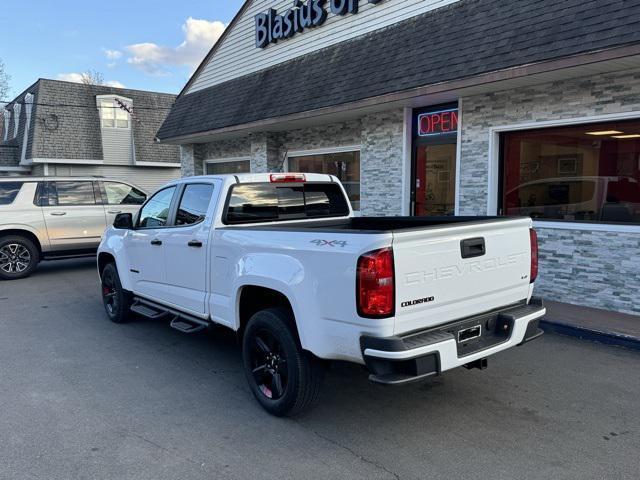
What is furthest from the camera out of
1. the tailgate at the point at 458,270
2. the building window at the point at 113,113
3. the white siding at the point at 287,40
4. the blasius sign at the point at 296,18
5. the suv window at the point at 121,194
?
the building window at the point at 113,113

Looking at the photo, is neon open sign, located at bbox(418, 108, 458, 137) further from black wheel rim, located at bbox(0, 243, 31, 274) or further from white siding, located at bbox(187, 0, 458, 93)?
black wheel rim, located at bbox(0, 243, 31, 274)

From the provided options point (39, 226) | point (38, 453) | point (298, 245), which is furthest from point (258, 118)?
point (38, 453)

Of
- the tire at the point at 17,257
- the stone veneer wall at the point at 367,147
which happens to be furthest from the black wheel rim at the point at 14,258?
the stone veneer wall at the point at 367,147

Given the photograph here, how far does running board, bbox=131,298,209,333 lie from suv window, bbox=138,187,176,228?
2.97 feet

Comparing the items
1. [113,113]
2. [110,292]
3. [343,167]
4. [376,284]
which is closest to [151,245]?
[110,292]

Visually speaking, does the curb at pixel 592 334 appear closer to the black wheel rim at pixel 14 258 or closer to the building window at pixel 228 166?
the building window at pixel 228 166

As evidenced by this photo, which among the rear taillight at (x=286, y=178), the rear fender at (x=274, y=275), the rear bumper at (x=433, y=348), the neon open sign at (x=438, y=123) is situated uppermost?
the neon open sign at (x=438, y=123)

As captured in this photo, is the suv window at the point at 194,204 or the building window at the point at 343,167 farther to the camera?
the building window at the point at 343,167

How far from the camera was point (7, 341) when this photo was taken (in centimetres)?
595

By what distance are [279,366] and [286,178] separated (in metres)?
1.98

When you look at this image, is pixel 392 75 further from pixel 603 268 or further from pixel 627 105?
pixel 603 268

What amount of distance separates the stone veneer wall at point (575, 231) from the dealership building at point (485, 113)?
16 millimetres

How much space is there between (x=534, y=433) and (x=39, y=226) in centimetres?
993

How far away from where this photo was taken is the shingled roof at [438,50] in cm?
586
